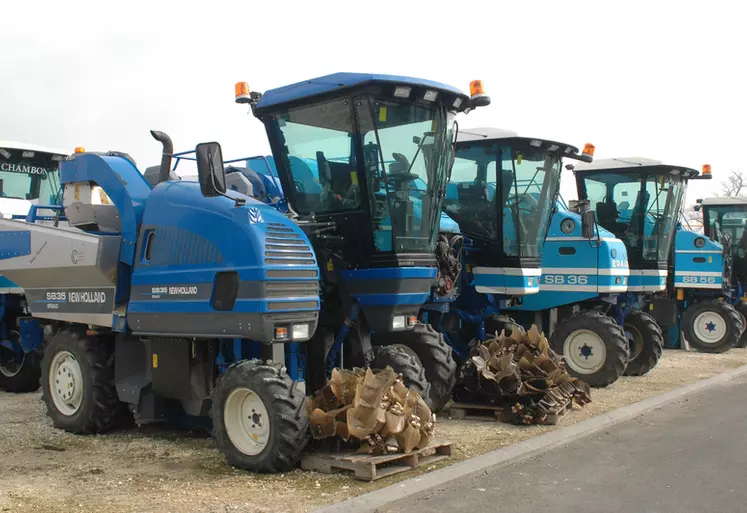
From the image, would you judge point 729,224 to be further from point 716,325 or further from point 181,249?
point 181,249

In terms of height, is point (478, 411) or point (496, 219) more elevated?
point (496, 219)

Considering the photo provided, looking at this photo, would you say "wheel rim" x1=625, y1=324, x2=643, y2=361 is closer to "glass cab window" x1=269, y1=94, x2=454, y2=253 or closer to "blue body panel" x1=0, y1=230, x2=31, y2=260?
"glass cab window" x1=269, y1=94, x2=454, y2=253

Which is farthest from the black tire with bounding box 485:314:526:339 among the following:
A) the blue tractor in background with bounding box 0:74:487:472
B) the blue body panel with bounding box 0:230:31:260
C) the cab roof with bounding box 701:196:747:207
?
the cab roof with bounding box 701:196:747:207

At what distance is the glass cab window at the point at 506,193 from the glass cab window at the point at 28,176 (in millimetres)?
6613

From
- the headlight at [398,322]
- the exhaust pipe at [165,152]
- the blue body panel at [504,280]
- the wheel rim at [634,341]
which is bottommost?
the wheel rim at [634,341]

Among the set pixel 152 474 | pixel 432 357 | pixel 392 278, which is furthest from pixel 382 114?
pixel 152 474

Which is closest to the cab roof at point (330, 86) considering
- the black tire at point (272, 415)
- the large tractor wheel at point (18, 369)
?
the black tire at point (272, 415)

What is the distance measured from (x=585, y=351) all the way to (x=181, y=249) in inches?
273

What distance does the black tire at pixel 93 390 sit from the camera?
25.8ft

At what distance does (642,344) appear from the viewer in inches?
519

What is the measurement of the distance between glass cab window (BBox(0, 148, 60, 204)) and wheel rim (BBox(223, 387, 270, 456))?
8.16 metres

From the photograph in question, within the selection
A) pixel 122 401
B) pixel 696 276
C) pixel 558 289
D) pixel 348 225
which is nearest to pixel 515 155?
pixel 558 289

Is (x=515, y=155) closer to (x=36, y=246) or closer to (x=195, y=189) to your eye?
(x=195, y=189)

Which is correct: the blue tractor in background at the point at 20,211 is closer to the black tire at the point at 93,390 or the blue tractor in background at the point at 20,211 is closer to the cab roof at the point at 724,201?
the black tire at the point at 93,390
